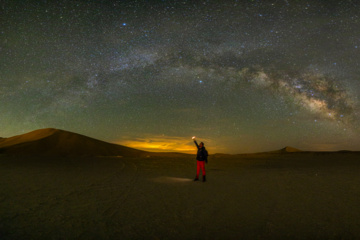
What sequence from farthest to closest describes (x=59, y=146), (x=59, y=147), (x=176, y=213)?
1. (x=59, y=146)
2. (x=59, y=147)
3. (x=176, y=213)

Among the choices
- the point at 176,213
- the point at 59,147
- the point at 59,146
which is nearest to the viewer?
the point at 176,213

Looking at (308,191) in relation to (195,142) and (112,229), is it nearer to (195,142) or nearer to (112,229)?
(195,142)

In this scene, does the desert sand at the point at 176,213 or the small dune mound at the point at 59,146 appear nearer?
the desert sand at the point at 176,213

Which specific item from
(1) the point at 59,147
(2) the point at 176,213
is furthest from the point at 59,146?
(2) the point at 176,213

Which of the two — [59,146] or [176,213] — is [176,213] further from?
[59,146]

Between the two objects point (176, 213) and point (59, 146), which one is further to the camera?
point (59, 146)

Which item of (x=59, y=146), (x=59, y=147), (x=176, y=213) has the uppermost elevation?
(x=59, y=146)

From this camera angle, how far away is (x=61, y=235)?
15.2ft

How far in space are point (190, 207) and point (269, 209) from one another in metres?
2.18

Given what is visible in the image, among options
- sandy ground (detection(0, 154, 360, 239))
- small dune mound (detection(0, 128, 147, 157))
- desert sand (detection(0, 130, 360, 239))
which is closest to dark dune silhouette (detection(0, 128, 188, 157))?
small dune mound (detection(0, 128, 147, 157))

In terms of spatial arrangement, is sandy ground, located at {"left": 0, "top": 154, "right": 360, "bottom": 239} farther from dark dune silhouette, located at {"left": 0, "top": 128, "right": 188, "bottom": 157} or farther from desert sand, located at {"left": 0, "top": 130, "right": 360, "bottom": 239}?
dark dune silhouette, located at {"left": 0, "top": 128, "right": 188, "bottom": 157}

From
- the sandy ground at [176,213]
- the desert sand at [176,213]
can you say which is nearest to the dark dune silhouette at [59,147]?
the desert sand at [176,213]

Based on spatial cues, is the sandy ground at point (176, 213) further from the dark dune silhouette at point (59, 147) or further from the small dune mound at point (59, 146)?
the small dune mound at point (59, 146)

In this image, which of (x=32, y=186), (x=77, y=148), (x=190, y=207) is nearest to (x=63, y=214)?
(x=190, y=207)
